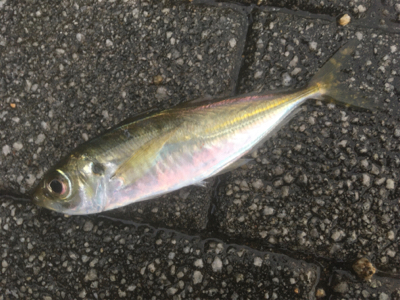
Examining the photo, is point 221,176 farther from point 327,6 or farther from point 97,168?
point 327,6

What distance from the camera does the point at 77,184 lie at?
1.73 metres

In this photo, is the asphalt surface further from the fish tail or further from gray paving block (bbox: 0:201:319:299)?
the fish tail

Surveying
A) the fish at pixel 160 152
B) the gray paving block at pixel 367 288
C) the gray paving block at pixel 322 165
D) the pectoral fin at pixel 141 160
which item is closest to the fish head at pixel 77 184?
the fish at pixel 160 152

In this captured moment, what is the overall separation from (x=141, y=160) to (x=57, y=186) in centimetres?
57

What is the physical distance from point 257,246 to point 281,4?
1.97 m

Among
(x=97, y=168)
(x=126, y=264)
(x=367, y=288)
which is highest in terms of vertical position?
(x=97, y=168)

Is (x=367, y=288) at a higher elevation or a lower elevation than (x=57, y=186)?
lower

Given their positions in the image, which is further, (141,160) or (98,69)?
(98,69)

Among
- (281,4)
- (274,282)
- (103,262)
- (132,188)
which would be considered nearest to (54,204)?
(132,188)

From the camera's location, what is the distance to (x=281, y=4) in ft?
7.31

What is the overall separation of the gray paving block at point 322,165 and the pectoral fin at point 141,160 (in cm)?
70

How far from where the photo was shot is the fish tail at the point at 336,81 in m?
1.95

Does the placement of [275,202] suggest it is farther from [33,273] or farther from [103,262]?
[33,273]

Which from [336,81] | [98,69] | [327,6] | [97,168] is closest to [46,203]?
[97,168]
